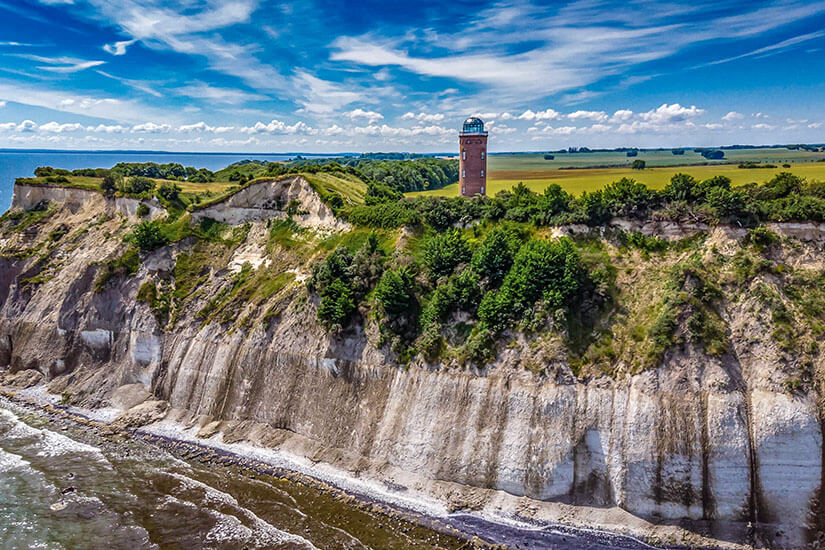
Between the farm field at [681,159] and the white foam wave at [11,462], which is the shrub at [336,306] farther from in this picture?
the farm field at [681,159]

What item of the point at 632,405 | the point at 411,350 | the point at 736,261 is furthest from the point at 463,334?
the point at 736,261

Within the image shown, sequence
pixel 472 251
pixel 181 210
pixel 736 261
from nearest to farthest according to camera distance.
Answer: pixel 736 261 → pixel 472 251 → pixel 181 210

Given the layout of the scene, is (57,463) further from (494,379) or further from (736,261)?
(736,261)

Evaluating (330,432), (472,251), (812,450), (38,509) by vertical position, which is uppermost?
(472,251)

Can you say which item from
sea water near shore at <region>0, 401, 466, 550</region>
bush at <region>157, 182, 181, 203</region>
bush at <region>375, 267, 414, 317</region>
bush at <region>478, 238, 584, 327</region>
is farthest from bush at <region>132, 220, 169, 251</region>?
→ bush at <region>478, 238, 584, 327</region>

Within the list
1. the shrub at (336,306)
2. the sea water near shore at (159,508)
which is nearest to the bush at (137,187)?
the sea water near shore at (159,508)

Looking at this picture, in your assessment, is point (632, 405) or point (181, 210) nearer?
point (632, 405)

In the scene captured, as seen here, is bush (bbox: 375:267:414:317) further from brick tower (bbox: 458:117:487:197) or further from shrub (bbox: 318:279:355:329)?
brick tower (bbox: 458:117:487:197)
